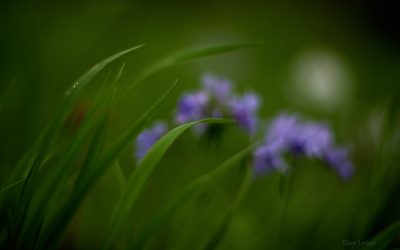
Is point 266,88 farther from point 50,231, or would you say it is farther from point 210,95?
point 50,231

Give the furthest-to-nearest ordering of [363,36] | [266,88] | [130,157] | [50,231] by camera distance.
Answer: [363,36], [266,88], [130,157], [50,231]

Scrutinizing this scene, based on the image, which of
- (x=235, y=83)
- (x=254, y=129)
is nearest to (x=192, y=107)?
(x=254, y=129)

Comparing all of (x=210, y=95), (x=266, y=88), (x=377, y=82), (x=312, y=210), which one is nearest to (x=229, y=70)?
(x=266, y=88)

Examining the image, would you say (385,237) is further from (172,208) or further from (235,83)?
(235,83)

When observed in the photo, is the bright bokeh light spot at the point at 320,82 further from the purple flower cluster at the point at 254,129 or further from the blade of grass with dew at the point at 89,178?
the blade of grass with dew at the point at 89,178

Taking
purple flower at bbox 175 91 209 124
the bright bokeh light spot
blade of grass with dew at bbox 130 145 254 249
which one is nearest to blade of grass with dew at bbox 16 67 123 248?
blade of grass with dew at bbox 130 145 254 249

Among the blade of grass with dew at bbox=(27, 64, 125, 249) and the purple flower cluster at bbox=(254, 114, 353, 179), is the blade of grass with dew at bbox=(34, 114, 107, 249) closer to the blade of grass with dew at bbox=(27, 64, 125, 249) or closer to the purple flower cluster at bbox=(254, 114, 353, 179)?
the blade of grass with dew at bbox=(27, 64, 125, 249)

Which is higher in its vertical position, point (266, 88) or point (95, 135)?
point (266, 88)
